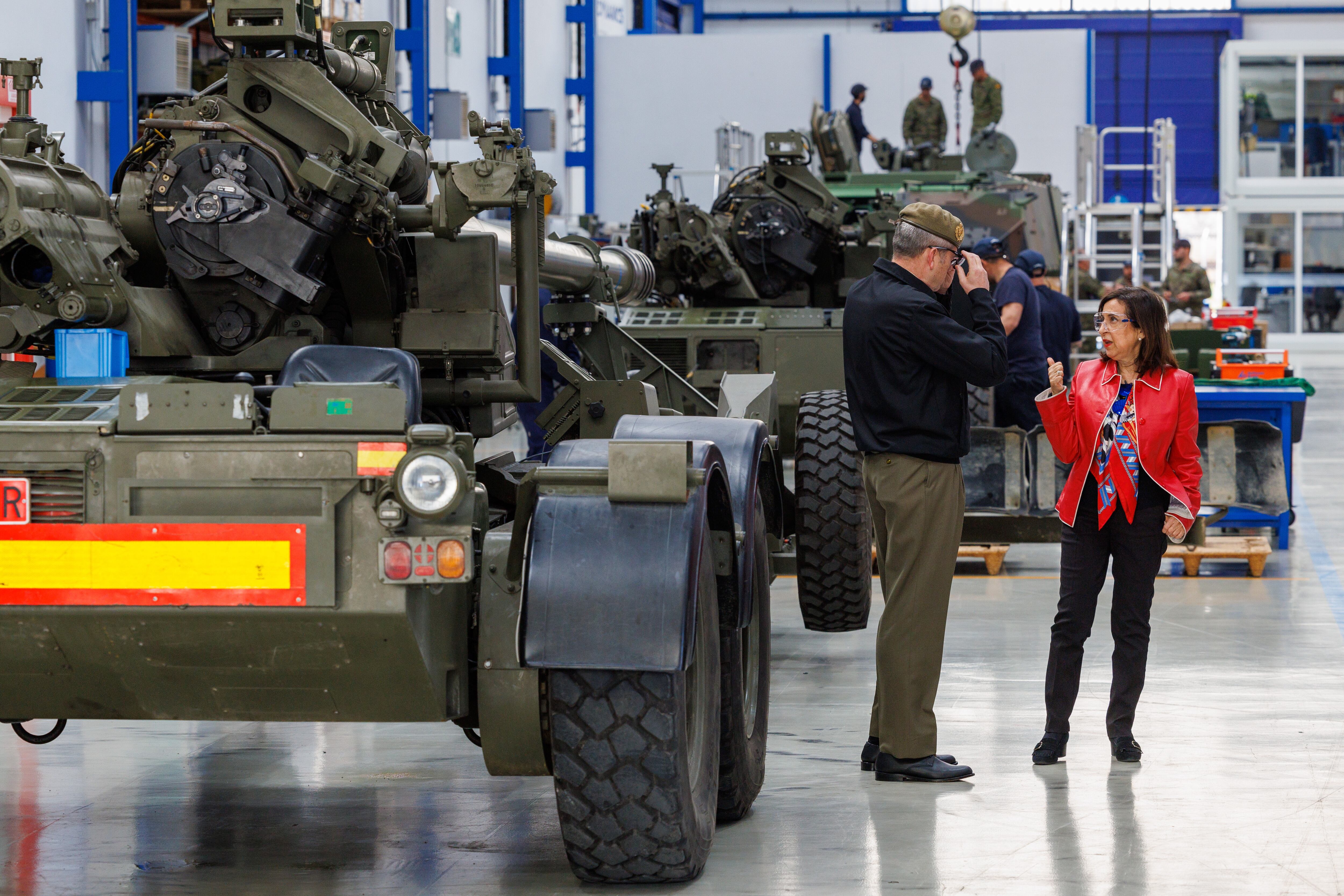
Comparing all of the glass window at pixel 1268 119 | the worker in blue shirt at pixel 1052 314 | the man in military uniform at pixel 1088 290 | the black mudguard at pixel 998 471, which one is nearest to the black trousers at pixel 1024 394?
the black mudguard at pixel 998 471

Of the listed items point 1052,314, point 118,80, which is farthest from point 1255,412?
point 118,80

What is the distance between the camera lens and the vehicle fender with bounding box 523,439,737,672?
13.1ft

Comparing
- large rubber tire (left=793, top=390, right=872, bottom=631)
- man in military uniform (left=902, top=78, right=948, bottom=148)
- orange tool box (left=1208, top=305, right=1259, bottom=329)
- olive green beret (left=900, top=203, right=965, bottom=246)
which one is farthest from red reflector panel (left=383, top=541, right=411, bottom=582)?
man in military uniform (left=902, top=78, right=948, bottom=148)

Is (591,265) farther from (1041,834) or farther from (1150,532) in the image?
(1041,834)

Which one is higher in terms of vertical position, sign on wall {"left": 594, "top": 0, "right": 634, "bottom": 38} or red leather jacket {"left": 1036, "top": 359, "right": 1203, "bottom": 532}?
sign on wall {"left": 594, "top": 0, "right": 634, "bottom": 38}

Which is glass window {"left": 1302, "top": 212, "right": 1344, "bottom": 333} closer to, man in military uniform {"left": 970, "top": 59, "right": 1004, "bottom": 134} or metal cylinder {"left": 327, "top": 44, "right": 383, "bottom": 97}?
man in military uniform {"left": 970, "top": 59, "right": 1004, "bottom": 134}

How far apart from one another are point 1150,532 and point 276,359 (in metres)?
2.83

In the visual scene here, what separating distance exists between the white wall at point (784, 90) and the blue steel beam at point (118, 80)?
57.8 ft

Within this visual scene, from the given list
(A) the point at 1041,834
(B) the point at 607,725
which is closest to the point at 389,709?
(B) the point at 607,725

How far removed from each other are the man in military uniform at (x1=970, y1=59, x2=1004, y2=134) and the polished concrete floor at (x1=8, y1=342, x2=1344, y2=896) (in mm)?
14029

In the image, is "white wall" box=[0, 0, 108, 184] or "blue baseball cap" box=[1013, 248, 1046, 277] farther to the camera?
"blue baseball cap" box=[1013, 248, 1046, 277]

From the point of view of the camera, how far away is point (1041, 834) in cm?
498

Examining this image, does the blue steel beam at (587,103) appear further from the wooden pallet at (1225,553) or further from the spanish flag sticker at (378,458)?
the spanish flag sticker at (378,458)

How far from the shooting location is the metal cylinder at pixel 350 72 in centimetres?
550
